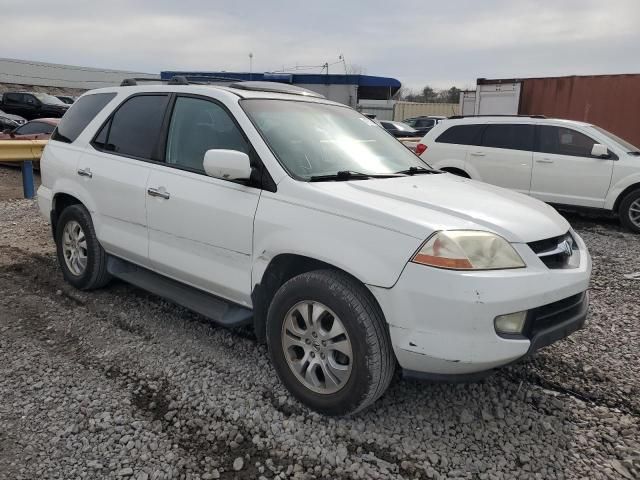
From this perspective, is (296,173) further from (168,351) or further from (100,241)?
(100,241)

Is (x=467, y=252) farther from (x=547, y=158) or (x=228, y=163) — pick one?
(x=547, y=158)

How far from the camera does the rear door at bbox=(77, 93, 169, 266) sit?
4.00m

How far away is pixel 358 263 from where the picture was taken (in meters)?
2.68

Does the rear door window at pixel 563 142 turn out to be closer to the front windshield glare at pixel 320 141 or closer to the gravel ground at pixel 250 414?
the gravel ground at pixel 250 414

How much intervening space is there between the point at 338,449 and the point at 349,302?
2.48ft

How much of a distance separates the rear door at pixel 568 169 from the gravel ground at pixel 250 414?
4607mm

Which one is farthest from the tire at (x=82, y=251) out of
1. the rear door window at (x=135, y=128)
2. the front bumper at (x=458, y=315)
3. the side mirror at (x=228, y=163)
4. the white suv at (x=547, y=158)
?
the white suv at (x=547, y=158)

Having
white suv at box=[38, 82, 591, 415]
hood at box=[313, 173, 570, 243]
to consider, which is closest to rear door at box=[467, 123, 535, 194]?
white suv at box=[38, 82, 591, 415]

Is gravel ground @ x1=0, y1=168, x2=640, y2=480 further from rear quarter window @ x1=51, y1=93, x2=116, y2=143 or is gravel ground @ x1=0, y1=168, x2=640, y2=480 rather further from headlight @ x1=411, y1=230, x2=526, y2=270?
rear quarter window @ x1=51, y1=93, x2=116, y2=143

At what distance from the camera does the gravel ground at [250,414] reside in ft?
8.52

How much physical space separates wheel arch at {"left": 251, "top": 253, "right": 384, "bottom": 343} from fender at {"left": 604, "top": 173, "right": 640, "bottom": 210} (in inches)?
273

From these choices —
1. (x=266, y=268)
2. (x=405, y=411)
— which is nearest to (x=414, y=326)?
(x=405, y=411)

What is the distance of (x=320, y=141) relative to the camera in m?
3.58

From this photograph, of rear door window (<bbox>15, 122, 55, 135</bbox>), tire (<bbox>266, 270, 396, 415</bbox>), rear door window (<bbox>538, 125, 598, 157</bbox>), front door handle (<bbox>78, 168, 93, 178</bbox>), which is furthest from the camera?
rear door window (<bbox>15, 122, 55, 135</bbox>)
